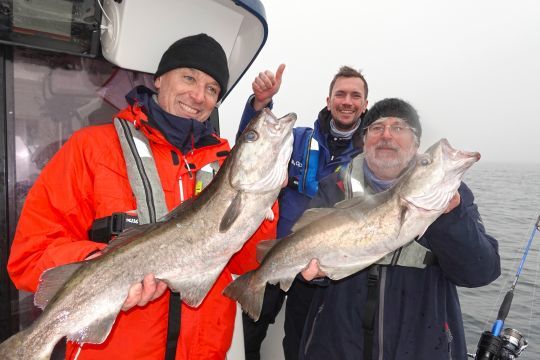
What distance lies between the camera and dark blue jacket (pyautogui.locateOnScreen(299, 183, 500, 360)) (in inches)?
109

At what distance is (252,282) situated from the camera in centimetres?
288

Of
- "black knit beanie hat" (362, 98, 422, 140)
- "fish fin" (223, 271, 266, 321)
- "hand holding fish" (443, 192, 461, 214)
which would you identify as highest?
"black knit beanie hat" (362, 98, 422, 140)

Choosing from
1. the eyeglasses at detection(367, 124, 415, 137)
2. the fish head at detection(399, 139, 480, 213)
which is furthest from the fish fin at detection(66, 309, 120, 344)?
the eyeglasses at detection(367, 124, 415, 137)

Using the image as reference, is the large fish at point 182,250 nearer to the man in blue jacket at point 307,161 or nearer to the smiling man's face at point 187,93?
the smiling man's face at point 187,93

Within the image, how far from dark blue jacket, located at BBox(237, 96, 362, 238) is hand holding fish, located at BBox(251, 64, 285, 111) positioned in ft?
1.25

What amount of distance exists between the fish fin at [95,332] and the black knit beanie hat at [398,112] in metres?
2.95

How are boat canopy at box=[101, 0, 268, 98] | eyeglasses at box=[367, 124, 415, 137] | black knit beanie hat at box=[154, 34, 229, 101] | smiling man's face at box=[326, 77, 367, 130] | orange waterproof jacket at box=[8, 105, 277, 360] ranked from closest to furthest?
1. orange waterproof jacket at box=[8, 105, 277, 360]
2. black knit beanie hat at box=[154, 34, 229, 101]
3. boat canopy at box=[101, 0, 268, 98]
4. eyeglasses at box=[367, 124, 415, 137]
5. smiling man's face at box=[326, 77, 367, 130]

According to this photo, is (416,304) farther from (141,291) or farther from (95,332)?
(95,332)

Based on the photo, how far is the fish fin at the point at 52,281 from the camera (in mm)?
2324

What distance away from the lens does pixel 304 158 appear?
4836 millimetres

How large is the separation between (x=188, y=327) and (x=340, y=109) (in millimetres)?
3592

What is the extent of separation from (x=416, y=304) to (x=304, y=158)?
2389mm

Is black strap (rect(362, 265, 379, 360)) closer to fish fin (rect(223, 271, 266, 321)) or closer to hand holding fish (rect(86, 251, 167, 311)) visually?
fish fin (rect(223, 271, 266, 321))

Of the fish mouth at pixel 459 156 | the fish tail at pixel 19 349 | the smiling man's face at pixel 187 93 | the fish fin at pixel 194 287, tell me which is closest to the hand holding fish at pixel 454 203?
the fish mouth at pixel 459 156
